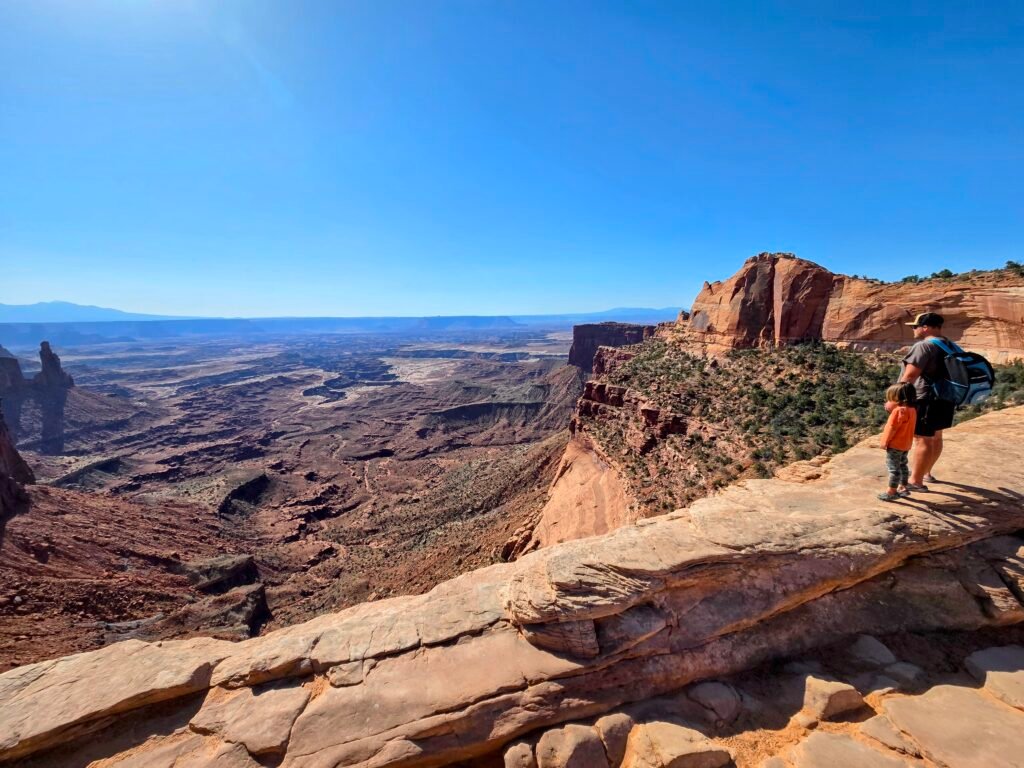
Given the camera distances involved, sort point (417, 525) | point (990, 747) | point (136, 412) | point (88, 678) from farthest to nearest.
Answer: point (136, 412)
point (417, 525)
point (88, 678)
point (990, 747)

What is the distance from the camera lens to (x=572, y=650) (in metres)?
5.71

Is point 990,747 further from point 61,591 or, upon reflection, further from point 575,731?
point 61,591

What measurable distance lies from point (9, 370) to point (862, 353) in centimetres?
13669

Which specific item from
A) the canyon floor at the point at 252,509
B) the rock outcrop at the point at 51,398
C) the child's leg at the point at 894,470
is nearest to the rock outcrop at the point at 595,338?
the canyon floor at the point at 252,509

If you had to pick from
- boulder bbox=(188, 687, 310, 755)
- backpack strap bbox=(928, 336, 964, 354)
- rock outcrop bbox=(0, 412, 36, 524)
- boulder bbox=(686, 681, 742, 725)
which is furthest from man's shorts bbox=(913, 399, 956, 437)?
rock outcrop bbox=(0, 412, 36, 524)

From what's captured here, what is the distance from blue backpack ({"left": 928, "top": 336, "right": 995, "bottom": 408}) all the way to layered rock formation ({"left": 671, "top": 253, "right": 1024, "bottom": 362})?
1293 cm

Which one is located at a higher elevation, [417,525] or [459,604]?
[459,604]

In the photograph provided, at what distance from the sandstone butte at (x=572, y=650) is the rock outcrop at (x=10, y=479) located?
29.0 meters

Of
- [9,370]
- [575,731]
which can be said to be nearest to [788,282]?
[575,731]

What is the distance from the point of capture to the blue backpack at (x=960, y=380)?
6406 millimetres

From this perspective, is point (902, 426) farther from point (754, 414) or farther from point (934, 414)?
point (754, 414)

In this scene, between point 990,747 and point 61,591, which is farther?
point 61,591

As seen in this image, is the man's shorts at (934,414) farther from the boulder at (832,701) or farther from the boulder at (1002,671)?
the boulder at (832,701)

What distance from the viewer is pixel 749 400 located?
20.2 metres
